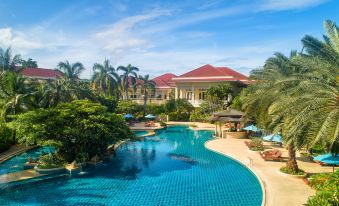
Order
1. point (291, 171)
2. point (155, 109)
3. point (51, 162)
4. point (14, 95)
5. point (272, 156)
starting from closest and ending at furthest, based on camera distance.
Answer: point (291, 171)
point (51, 162)
point (272, 156)
point (14, 95)
point (155, 109)

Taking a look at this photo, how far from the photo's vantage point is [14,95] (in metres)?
25.8

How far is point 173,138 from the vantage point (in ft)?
107

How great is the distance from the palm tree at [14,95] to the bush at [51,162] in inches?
310

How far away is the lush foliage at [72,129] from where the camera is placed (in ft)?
59.5

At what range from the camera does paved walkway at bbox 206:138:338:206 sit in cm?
1254

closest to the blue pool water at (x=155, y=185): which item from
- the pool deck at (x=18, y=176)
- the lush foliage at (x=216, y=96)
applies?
the pool deck at (x=18, y=176)

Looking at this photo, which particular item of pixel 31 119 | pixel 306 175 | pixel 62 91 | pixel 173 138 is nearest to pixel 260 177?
pixel 306 175

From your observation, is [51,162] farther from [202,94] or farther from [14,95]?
[202,94]

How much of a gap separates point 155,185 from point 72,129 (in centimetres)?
671

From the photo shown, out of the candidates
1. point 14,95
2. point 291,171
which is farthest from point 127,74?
point 291,171

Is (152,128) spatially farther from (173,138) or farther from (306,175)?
(306,175)

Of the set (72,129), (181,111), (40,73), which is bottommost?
(181,111)

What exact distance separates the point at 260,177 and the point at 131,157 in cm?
1054

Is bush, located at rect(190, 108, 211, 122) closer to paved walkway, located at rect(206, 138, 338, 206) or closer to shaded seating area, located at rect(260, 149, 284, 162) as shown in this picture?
paved walkway, located at rect(206, 138, 338, 206)
